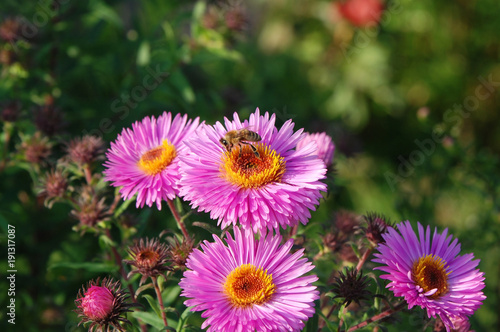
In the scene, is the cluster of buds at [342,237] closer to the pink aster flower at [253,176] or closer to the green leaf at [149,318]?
the pink aster flower at [253,176]

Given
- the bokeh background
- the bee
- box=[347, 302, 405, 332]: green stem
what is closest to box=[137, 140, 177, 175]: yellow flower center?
the bee

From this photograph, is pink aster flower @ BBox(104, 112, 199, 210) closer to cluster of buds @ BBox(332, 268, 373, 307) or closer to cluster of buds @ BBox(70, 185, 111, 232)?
cluster of buds @ BBox(70, 185, 111, 232)

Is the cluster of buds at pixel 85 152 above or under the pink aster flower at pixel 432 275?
above

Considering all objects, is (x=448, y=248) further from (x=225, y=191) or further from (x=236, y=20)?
(x=236, y=20)

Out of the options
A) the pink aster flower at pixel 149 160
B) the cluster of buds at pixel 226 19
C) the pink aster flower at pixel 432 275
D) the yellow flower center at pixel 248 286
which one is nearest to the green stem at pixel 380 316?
the pink aster flower at pixel 432 275

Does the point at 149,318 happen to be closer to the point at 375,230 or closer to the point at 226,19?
the point at 375,230

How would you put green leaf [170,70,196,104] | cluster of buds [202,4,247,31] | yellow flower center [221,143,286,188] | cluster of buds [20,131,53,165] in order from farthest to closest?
cluster of buds [202,4,247,31], green leaf [170,70,196,104], cluster of buds [20,131,53,165], yellow flower center [221,143,286,188]
